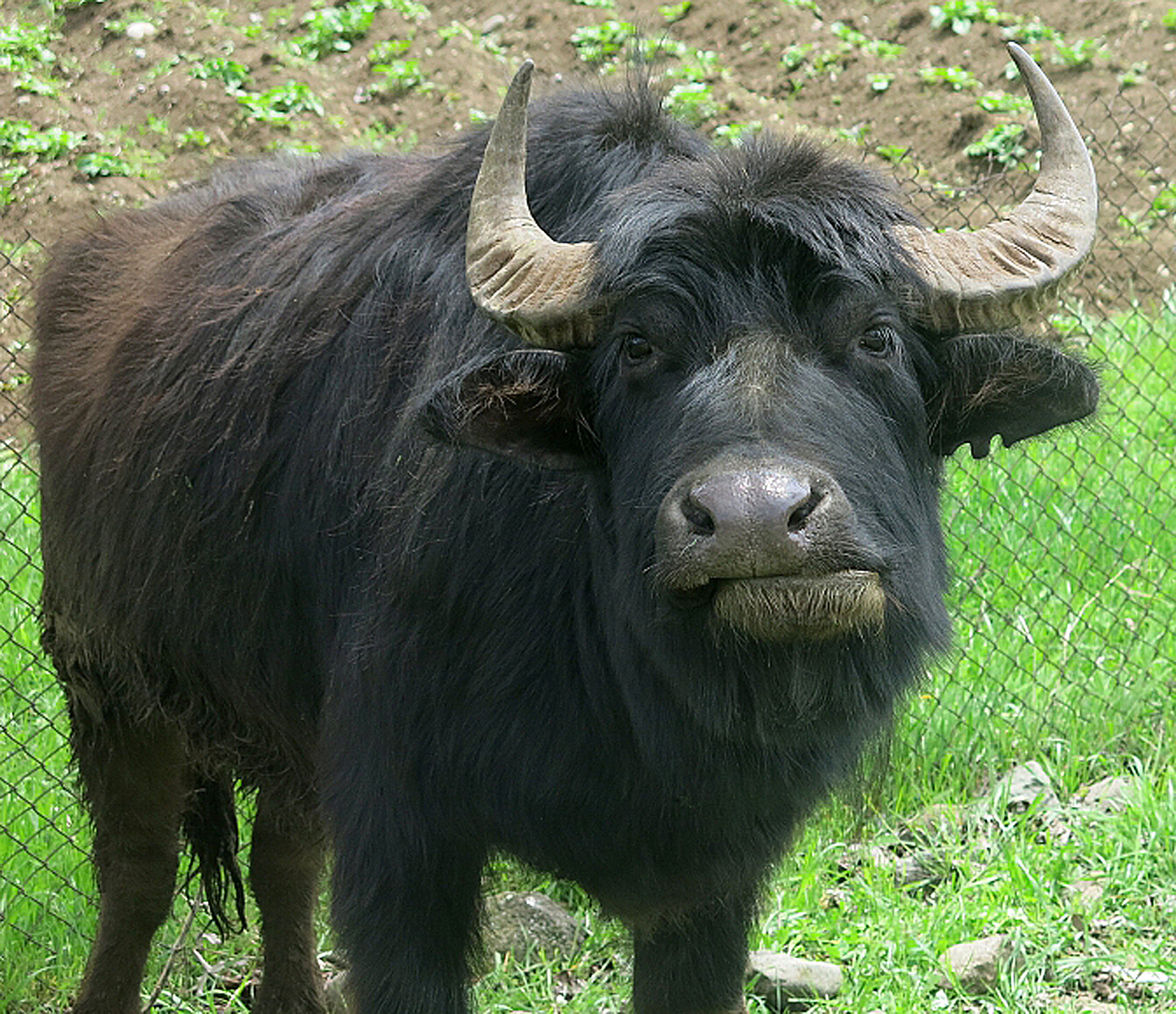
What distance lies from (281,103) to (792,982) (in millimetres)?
7400

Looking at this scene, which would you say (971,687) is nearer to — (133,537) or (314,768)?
(314,768)

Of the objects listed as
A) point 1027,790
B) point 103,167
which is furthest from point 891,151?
point 103,167

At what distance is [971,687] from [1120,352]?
319 cm

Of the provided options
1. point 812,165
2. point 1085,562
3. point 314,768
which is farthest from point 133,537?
point 1085,562

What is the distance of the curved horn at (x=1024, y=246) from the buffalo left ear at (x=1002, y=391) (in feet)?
0.39

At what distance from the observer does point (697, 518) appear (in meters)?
2.85

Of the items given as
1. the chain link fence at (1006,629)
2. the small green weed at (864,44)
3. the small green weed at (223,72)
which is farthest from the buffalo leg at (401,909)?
the small green weed at (864,44)

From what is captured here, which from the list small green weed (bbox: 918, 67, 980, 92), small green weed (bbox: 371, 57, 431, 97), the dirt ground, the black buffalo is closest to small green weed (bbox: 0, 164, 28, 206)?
the dirt ground

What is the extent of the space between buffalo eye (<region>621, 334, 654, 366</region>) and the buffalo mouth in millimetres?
563

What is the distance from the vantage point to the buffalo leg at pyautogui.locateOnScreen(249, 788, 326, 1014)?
201 inches

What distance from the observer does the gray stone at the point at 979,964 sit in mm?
4852

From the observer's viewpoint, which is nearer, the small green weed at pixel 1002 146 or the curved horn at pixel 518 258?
the curved horn at pixel 518 258

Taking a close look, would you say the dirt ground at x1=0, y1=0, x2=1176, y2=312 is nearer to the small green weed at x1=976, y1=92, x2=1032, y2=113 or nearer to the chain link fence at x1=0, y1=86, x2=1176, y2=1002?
the small green weed at x1=976, y1=92, x2=1032, y2=113

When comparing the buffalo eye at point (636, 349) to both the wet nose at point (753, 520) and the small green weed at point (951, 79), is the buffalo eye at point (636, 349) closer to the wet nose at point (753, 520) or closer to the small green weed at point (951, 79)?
the wet nose at point (753, 520)
